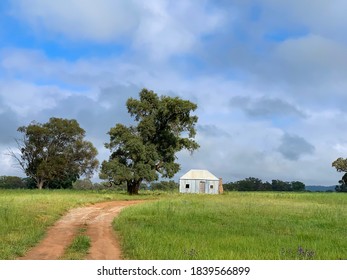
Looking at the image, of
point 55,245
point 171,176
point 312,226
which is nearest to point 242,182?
point 171,176

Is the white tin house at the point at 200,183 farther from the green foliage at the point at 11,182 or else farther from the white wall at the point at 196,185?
the green foliage at the point at 11,182

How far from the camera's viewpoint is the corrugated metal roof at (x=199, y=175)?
8706 cm

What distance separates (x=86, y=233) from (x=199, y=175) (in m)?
71.9

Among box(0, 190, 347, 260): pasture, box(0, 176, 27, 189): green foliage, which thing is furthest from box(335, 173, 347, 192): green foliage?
box(0, 190, 347, 260): pasture

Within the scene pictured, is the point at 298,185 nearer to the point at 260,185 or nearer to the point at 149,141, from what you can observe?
the point at 260,185

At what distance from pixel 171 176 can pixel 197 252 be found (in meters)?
42.4

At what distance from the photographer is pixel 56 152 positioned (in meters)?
79.8

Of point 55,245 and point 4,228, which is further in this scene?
point 4,228

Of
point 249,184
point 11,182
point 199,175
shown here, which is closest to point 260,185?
point 249,184

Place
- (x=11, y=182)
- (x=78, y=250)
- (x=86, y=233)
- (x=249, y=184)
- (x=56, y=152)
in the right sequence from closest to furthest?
(x=78, y=250) < (x=86, y=233) < (x=56, y=152) < (x=11, y=182) < (x=249, y=184)

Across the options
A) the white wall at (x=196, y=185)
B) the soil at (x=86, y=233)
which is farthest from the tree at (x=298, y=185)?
the soil at (x=86, y=233)

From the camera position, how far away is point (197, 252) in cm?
1198

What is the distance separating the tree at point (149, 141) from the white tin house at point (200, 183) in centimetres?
3059
